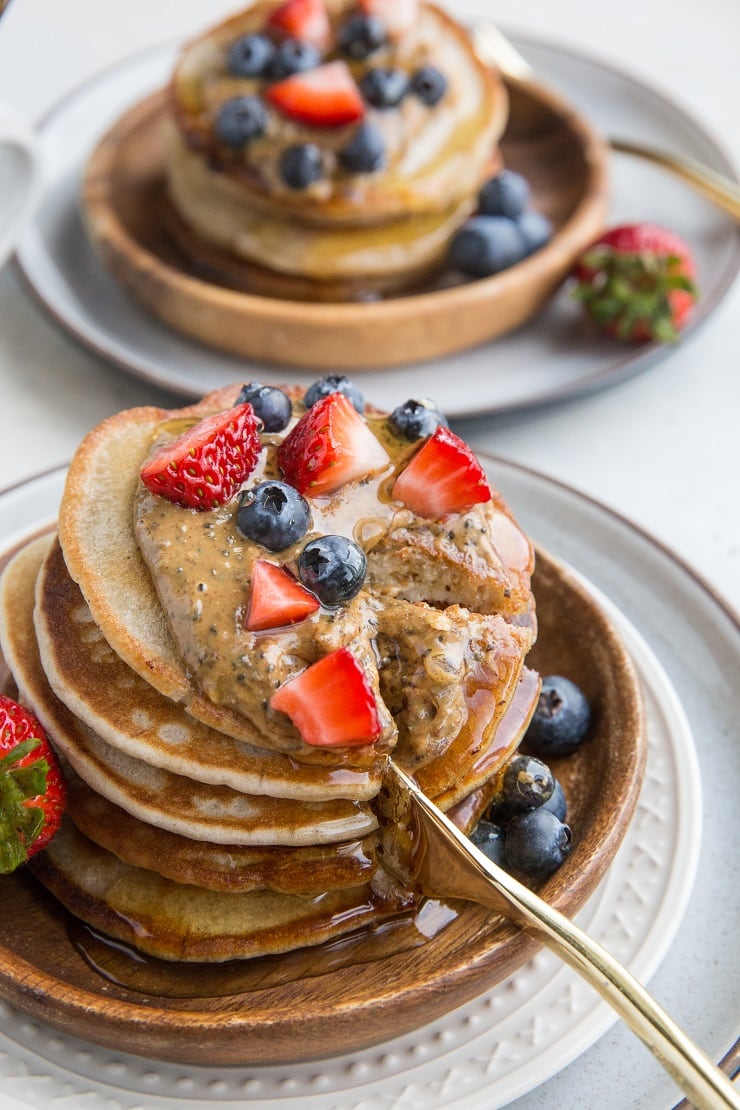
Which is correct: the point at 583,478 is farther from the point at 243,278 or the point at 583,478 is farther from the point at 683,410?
the point at 243,278

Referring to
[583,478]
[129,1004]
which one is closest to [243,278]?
[583,478]

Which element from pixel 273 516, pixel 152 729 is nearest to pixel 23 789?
pixel 152 729

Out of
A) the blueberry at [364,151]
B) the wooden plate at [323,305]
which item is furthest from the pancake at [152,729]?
the blueberry at [364,151]

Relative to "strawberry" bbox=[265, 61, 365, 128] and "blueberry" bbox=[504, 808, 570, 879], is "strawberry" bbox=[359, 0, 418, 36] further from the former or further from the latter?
"blueberry" bbox=[504, 808, 570, 879]

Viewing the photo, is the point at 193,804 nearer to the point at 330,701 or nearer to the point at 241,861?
the point at 241,861

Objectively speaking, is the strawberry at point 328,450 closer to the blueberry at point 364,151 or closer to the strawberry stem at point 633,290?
the blueberry at point 364,151
